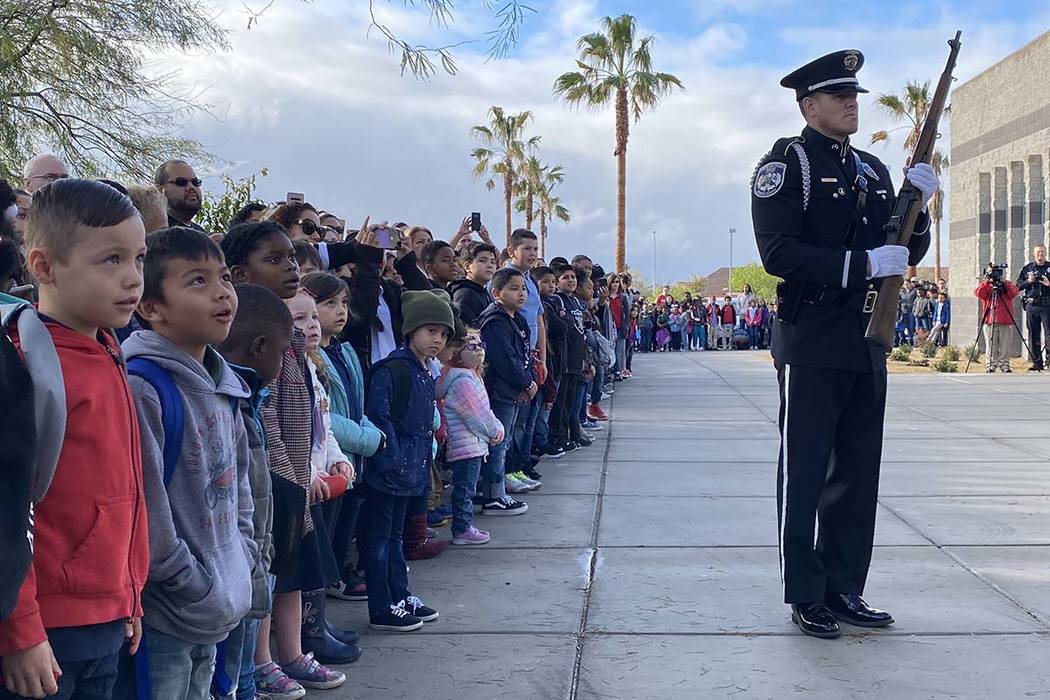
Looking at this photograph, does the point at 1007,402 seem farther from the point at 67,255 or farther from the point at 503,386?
the point at 67,255

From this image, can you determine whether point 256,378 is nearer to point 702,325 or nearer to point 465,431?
point 465,431

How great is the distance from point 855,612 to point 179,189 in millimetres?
3698

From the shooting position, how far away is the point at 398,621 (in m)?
4.71

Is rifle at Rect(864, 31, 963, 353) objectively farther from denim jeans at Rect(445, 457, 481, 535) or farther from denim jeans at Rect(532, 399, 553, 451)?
denim jeans at Rect(532, 399, 553, 451)

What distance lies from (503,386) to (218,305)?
454 cm

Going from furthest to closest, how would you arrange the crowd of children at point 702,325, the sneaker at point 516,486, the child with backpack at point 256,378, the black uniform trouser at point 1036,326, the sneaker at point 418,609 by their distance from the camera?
the crowd of children at point 702,325 < the black uniform trouser at point 1036,326 < the sneaker at point 516,486 < the sneaker at point 418,609 < the child with backpack at point 256,378

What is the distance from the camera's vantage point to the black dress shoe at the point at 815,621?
14.8ft

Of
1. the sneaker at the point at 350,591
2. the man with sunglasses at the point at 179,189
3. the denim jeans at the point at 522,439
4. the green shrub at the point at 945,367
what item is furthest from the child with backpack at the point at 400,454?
the green shrub at the point at 945,367

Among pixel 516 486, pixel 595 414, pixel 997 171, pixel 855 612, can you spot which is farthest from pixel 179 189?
pixel 997 171

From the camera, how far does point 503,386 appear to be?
7320 mm

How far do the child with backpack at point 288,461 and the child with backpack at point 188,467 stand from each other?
0.87 meters

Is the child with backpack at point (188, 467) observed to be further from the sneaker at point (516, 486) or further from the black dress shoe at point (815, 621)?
the sneaker at point (516, 486)

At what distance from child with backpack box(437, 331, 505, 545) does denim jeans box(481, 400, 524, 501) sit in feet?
2.24

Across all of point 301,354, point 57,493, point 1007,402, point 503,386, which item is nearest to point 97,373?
point 57,493
